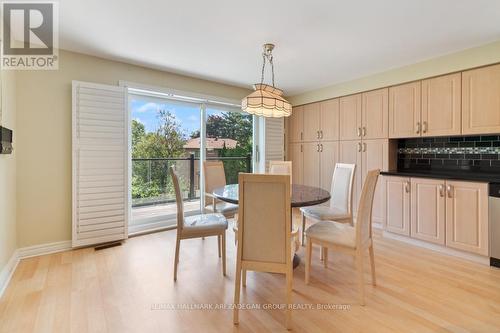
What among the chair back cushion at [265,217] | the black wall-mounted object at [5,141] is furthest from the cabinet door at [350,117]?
the black wall-mounted object at [5,141]

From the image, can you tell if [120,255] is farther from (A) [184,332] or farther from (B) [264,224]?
(B) [264,224]

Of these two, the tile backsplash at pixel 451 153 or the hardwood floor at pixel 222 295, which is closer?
the hardwood floor at pixel 222 295

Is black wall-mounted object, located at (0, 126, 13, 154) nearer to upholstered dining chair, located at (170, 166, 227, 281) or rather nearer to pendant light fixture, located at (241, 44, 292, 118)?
upholstered dining chair, located at (170, 166, 227, 281)

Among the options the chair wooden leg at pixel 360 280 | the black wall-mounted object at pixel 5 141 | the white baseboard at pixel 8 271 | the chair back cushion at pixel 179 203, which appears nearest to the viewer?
the chair wooden leg at pixel 360 280

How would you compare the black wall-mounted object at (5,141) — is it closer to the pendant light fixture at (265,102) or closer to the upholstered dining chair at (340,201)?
the pendant light fixture at (265,102)

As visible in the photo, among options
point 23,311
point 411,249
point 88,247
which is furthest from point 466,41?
point 88,247

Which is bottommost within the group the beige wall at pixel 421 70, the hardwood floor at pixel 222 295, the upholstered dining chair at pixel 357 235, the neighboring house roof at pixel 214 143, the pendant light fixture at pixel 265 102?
the hardwood floor at pixel 222 295

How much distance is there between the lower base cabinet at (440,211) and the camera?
2.62 meters

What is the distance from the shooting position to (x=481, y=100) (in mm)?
2732

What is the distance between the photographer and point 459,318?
1726mm

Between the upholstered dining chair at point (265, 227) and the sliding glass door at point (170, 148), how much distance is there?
242 cm

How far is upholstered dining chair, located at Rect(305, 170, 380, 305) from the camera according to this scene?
1905mm

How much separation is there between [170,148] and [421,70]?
361 cm

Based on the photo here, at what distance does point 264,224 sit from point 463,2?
7.64ft
